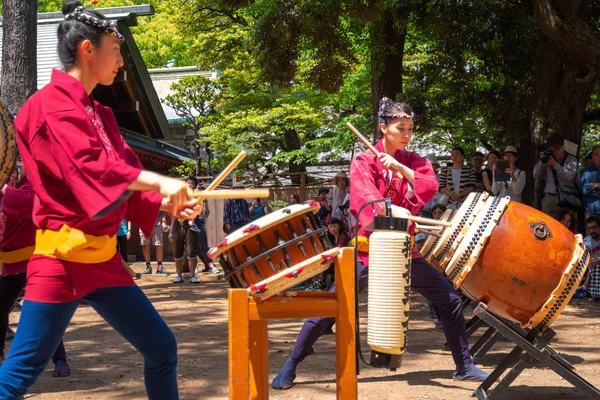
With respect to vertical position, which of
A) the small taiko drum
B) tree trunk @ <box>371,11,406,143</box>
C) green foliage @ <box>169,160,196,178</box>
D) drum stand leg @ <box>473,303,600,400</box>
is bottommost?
green foliage @ <box>169,160,196,178</box>

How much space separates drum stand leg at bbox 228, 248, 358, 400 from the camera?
3525 mm

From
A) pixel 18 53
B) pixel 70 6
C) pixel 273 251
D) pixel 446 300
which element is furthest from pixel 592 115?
pixel 70 6

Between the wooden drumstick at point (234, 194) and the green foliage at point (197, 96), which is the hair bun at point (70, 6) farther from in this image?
the green foliage at point (197, 96)

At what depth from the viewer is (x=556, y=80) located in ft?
36.2

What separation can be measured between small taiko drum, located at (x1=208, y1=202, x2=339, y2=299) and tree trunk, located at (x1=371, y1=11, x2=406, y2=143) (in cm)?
766

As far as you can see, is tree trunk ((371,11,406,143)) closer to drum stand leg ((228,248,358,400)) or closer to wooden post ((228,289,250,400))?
drum stand leg ((228,248,358,400))

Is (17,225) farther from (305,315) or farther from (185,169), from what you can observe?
(185,169)

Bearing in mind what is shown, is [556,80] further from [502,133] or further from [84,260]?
[84,260]

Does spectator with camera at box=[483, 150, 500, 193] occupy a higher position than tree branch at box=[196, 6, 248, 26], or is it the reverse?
tree branch at box=[196, 6, 248, 26]

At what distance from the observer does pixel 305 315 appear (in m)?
3.69

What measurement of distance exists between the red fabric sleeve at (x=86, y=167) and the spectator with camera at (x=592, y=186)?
7.82m

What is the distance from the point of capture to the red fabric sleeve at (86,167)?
8.84ft

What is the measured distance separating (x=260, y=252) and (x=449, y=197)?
717 centimetres

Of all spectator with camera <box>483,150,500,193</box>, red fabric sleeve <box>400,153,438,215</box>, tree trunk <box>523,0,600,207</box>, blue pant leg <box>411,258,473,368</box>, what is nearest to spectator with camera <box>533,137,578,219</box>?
tree trunk <box>523,0,600,207</box>
